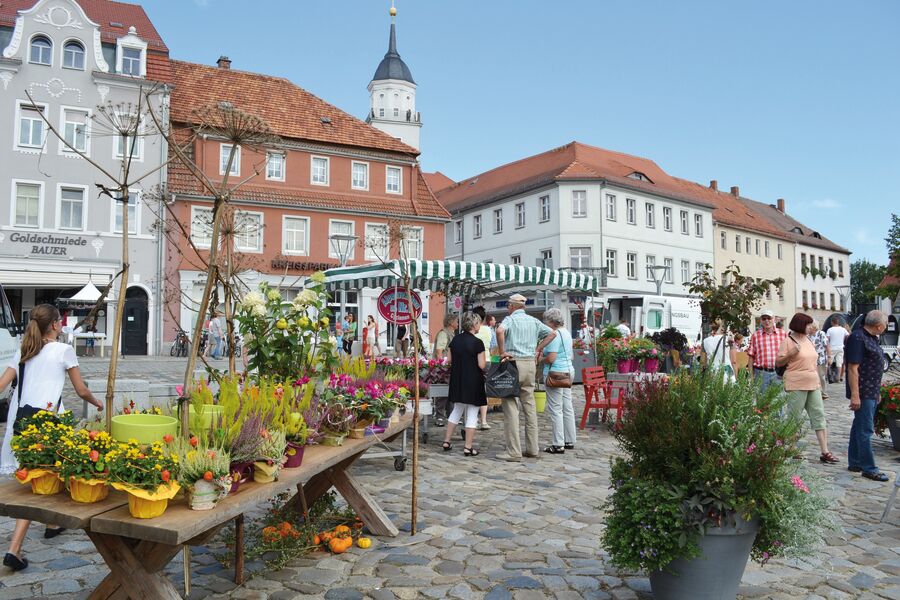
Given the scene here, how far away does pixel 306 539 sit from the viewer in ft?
15.5

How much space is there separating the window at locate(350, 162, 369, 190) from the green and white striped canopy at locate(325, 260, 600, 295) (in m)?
20.3

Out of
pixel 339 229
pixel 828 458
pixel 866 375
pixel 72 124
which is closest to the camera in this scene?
pixel 866 375

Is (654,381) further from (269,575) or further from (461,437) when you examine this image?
(461,437)

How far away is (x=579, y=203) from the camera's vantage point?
40250mm

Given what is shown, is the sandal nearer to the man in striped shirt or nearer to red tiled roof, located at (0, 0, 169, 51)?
the man in striped shirt

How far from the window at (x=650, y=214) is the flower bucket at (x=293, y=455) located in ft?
136

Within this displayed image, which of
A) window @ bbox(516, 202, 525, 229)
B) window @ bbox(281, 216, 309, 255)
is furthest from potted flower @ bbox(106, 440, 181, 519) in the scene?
window @ bbox(516, 202, 525, 229)

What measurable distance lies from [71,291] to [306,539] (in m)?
26.8

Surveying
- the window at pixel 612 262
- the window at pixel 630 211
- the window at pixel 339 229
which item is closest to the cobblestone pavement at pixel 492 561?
the window at pixel 339 229

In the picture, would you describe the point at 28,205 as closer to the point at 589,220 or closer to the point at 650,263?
the point at 589,220

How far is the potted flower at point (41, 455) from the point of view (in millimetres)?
2809

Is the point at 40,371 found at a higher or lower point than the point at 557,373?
higher

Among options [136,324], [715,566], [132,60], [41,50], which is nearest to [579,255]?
[136,324]

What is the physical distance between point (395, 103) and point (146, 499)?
Result: 197 ft
